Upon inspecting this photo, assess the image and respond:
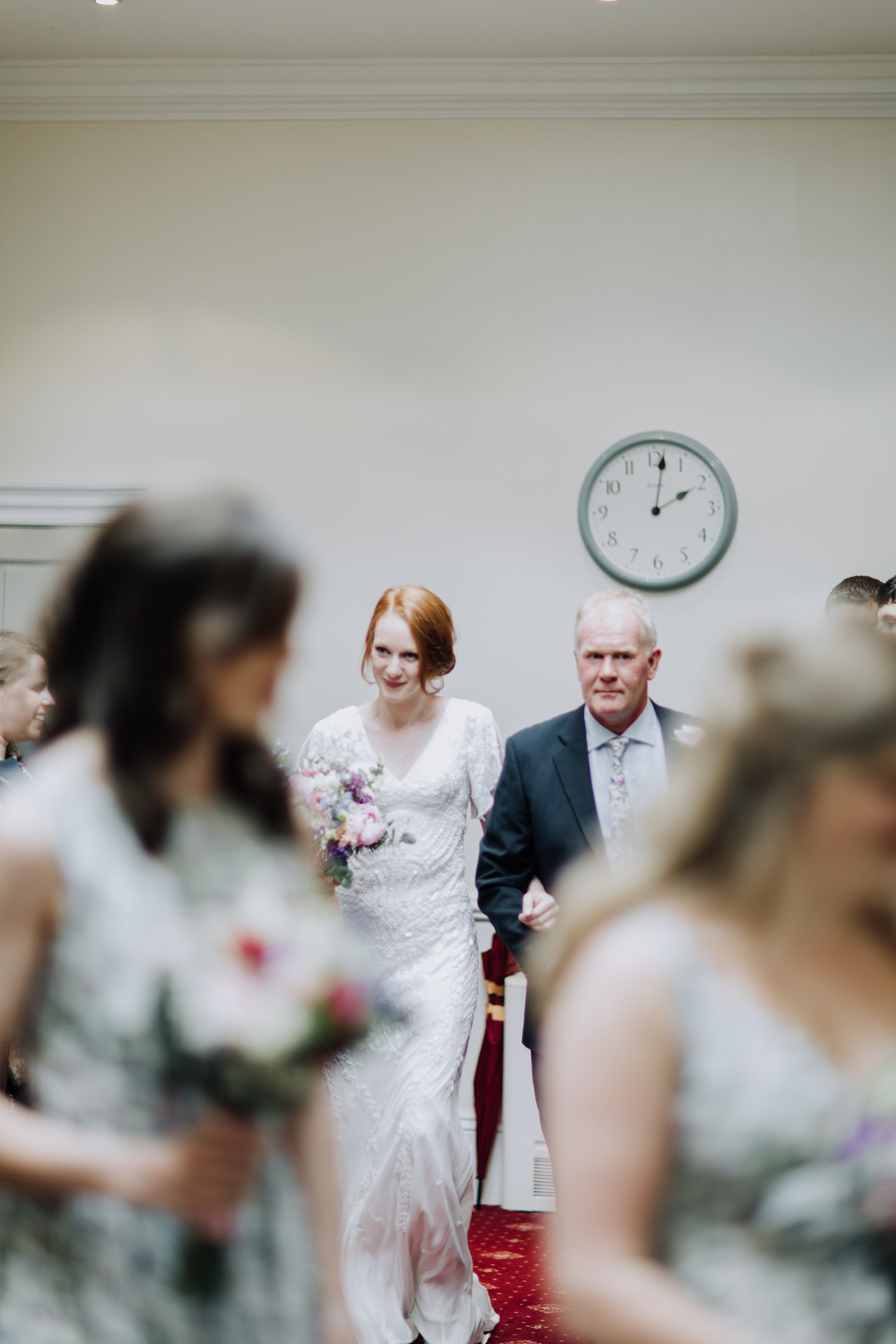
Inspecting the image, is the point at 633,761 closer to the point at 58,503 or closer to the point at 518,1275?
the point at 518,1275

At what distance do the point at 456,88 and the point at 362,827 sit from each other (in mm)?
3448

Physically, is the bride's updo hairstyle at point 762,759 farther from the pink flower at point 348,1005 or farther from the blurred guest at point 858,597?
the blurred guest at point 858,597

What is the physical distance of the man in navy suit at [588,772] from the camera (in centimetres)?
338

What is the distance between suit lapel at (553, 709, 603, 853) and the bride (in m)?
0.59

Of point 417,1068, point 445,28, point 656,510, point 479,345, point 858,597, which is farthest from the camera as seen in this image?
point 479,345

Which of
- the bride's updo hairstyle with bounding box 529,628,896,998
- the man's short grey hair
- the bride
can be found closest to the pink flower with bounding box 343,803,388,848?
the bride

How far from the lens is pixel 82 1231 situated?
4.08 ft

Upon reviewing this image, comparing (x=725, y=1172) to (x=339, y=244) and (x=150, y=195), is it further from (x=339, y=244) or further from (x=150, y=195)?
(x=150, y=195)

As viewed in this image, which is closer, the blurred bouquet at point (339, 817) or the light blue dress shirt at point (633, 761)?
the light blue dress shirt at point (633, 761)

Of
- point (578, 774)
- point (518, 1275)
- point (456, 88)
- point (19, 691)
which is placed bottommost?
point (518, 1275)

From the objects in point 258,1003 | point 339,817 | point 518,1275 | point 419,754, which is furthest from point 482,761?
point 258,1003

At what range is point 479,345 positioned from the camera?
17.6ft

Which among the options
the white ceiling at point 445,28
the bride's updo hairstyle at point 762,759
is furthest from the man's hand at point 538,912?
the white ceiling at point 445,28

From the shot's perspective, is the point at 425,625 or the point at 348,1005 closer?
the point at 348,1005
